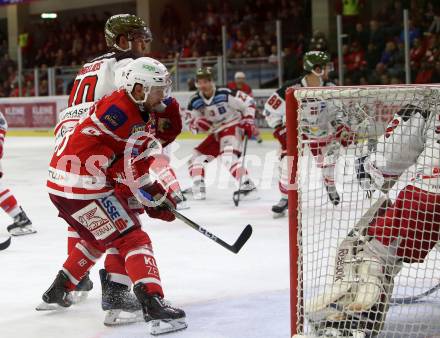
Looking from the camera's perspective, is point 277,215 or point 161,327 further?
point 277,215

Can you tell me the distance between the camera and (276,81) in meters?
11.9

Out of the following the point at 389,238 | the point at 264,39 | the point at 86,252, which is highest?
the point at 264,39

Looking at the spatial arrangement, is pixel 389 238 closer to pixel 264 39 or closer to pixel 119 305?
pixel 119 305

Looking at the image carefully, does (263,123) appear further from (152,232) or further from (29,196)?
(152,232)

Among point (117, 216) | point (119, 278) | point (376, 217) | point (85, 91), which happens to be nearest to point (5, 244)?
point (85, 91)

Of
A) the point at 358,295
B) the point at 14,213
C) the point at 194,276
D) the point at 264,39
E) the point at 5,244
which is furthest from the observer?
the point at 264,39

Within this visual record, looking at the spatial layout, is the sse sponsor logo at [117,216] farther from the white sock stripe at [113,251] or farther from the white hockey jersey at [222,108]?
the white hockey jersey at [222,108]

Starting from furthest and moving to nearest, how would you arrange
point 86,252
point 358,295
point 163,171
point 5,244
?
point 163,171 < point 5,244 < point 86,252 < point 358,295

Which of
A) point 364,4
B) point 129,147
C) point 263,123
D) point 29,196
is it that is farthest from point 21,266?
point 364,4

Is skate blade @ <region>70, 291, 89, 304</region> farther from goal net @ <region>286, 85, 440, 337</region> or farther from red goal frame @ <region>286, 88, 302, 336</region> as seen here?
red goal frame @ <region>286, 88, 302, 336</region>

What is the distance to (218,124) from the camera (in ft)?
21.3

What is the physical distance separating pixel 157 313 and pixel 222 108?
3878 mm

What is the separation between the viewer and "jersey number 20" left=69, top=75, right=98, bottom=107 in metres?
3.37

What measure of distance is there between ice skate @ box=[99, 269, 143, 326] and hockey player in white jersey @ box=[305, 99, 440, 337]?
718 millimetres
